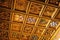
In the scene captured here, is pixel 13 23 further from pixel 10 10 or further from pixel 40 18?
pixel 40 18

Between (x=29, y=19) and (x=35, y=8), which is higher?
(x=35, y=8)

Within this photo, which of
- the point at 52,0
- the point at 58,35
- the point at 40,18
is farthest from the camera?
the point at 58,35

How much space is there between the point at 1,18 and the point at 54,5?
1.89 metres

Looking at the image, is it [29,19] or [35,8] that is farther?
[29,19]

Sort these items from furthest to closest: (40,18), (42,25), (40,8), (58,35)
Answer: (58,35), (42,25), (40,18), (40,8)

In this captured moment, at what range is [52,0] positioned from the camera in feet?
13.6

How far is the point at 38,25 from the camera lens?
510 centimetres

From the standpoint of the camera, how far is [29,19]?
4.81 m

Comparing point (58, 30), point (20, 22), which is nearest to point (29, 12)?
point (20, 22)

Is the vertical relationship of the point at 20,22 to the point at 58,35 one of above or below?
above

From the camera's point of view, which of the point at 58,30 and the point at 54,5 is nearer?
the point at 54,5

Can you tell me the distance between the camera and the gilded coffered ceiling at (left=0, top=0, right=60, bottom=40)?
14.0 feet

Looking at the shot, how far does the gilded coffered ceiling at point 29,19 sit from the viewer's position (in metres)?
4.27

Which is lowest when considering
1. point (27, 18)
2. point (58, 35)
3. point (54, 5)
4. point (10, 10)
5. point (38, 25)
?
point (58, 35)
